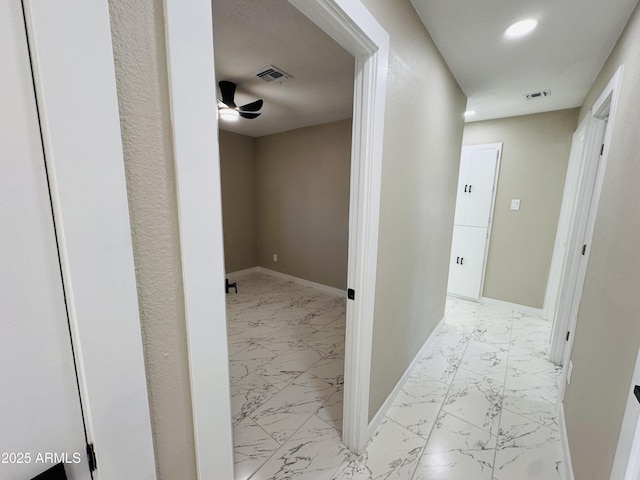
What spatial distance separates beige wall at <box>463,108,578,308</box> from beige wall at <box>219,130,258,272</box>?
340cm

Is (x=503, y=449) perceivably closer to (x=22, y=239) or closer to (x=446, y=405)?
(x=446, y=405)

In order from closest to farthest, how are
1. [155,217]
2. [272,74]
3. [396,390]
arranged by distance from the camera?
[155,217], [396,390], [272,74]

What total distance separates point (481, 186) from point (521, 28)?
2.12 metres

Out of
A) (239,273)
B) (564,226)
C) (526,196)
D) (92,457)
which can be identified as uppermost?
(526,196)

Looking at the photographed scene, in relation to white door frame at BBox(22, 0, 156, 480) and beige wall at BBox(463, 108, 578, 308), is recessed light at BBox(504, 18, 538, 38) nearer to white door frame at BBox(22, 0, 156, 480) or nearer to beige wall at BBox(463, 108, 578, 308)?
beige wall at BBox(463, 108, 578, 308)

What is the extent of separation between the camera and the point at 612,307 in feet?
3.72

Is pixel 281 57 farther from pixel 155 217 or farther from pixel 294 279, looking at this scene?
pixel 294 279

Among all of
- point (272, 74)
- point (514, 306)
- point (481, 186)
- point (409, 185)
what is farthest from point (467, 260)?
point (272, 74)

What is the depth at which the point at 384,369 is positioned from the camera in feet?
5.69

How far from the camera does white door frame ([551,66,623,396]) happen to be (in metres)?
1.64

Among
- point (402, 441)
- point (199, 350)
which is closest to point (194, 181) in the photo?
point (199, 350)

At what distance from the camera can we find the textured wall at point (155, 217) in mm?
480

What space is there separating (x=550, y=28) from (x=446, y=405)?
247 centimetres

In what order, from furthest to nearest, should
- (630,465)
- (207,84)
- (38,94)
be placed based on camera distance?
1. (630,465)
2. (207,84)
3. (38,94)
